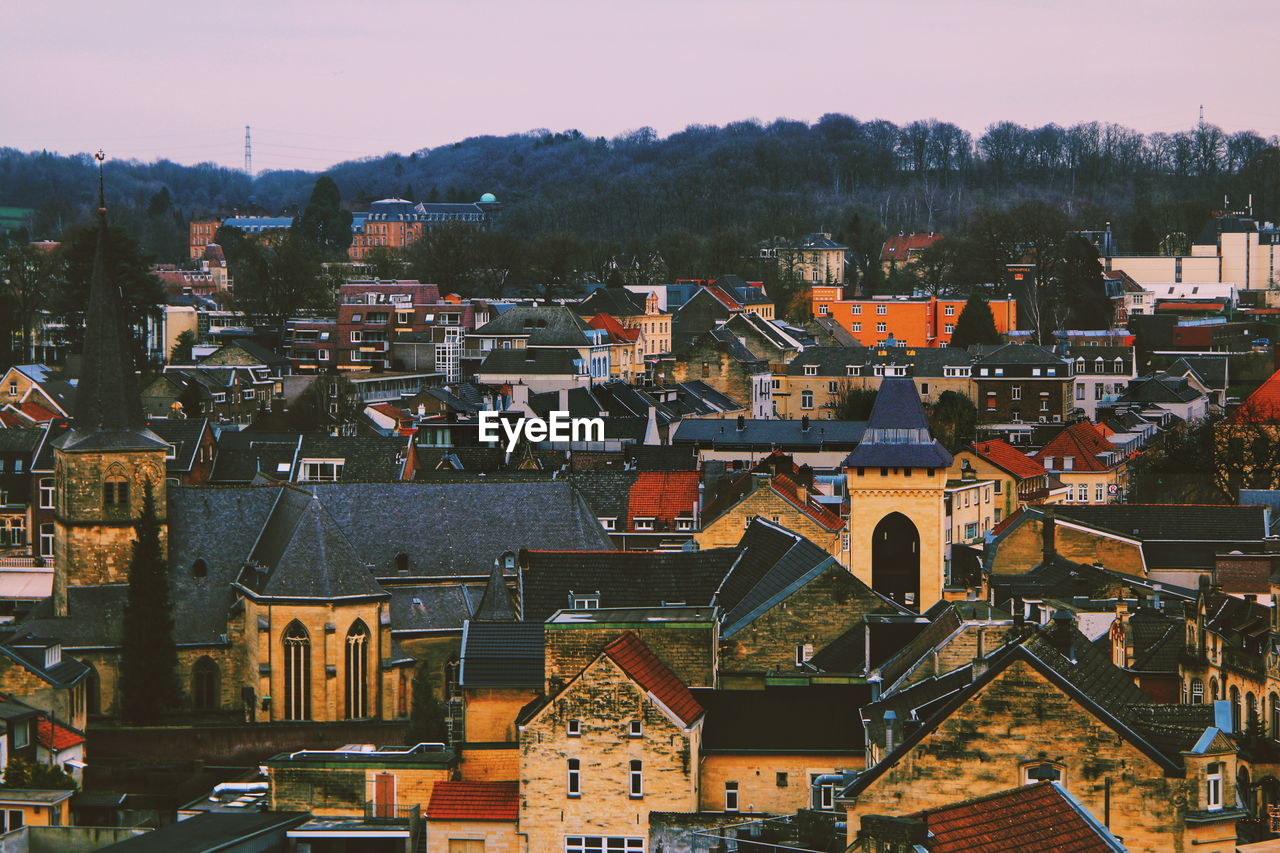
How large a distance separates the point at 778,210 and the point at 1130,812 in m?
168

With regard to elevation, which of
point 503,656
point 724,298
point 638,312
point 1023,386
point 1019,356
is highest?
point 724,298

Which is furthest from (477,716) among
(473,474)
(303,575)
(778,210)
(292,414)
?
(778,210)

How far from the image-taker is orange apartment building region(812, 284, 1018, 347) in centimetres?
13638

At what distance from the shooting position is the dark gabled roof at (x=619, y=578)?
1700 inches

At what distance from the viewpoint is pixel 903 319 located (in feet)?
450

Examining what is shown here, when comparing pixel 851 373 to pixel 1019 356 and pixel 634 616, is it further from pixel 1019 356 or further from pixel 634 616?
pixel 634 616

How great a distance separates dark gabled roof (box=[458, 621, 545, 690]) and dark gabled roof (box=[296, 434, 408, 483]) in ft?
90.3

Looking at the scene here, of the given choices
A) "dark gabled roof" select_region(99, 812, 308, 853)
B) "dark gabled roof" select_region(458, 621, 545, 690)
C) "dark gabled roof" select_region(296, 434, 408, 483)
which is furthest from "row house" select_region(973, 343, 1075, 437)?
"dark gabled roof" select_region(99, 812, 308, 853)

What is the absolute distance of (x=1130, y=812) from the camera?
26.3 m

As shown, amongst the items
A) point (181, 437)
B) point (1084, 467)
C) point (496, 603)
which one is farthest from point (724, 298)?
point (496, 603)

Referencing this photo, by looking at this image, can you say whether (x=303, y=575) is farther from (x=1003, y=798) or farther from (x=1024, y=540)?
(x=1003, y=798)

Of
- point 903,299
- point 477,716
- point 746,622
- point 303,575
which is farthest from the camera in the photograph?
point 903,299

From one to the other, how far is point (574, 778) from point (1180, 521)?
3309cm
